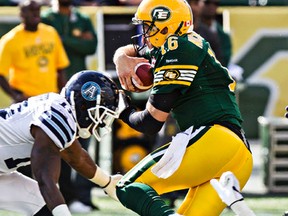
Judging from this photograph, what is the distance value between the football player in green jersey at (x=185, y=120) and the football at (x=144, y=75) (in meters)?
0.03

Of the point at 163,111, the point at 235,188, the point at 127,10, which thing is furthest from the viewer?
the point at 127,10

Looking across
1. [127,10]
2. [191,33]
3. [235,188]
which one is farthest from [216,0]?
[235,188]

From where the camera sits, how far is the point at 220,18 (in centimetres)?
1083

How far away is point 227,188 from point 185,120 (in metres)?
0.61

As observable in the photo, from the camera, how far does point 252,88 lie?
11.5m

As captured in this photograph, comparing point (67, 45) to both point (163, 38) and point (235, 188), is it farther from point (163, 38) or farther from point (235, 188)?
point (235, 188)

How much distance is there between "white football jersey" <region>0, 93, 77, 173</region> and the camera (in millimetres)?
5227

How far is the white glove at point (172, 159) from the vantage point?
5207 millimetres

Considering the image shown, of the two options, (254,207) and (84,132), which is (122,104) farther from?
(254,207)

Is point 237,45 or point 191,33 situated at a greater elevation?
point 191,33

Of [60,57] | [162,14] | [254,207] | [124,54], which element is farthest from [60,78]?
[162,14]

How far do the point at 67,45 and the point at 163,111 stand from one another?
12.9 feet

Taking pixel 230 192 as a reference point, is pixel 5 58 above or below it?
below

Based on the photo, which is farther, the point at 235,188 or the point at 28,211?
the point at 28,211
